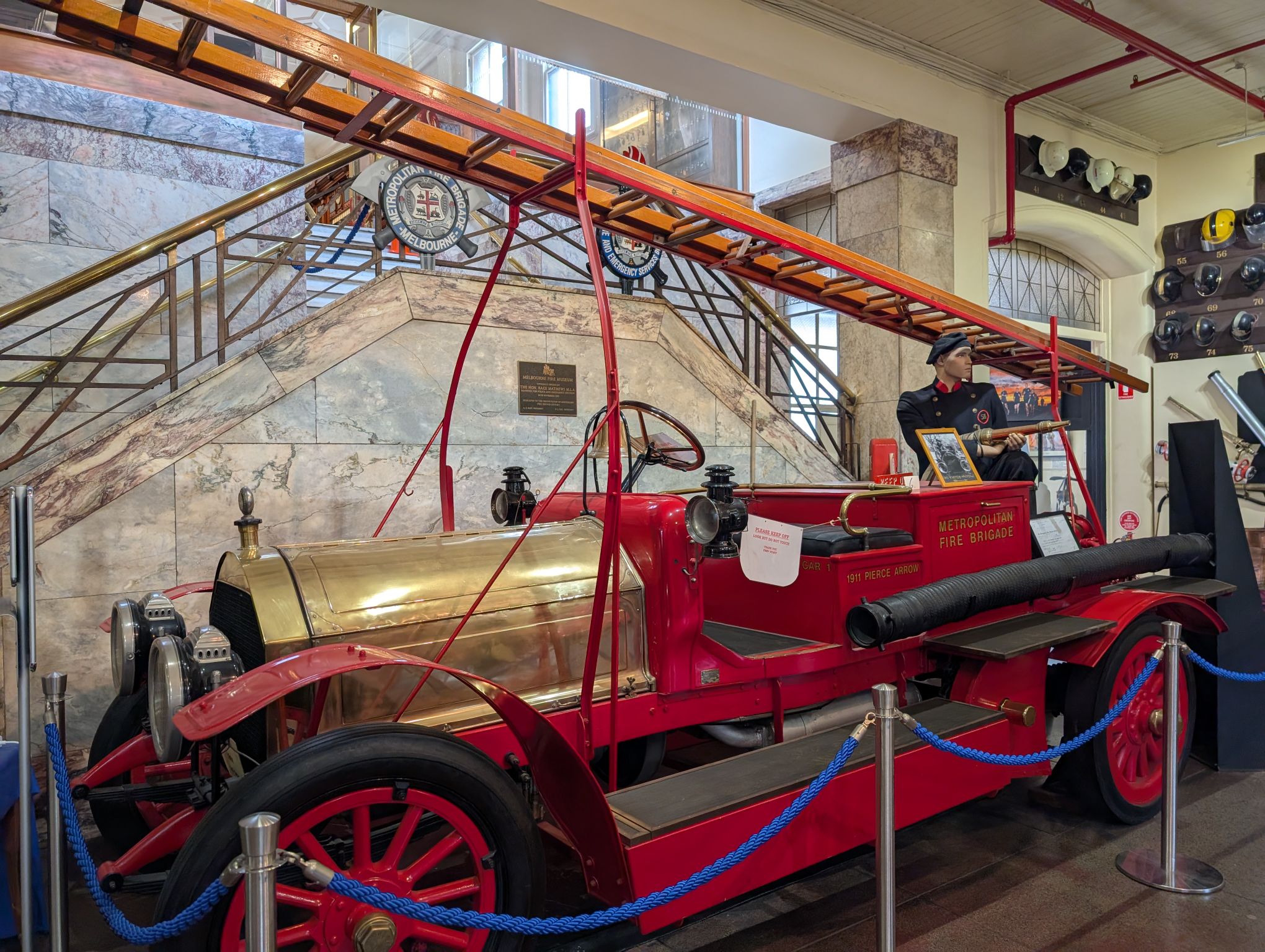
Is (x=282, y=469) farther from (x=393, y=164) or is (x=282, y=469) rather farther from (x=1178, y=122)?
(x=1178, y=122)

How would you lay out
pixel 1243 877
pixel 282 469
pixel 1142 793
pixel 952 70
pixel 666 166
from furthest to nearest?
pixel 666 166 < pixel 952 70 < pixel 282 469 < pixel 1142 793 < pixel 1243 877

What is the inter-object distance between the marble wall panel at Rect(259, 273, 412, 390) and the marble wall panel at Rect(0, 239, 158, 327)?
225 centimetres

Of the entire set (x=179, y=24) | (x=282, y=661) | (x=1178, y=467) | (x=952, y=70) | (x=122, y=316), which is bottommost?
(x=282, y=661)

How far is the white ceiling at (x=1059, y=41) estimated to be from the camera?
245 inches

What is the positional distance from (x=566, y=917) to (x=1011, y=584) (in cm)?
222

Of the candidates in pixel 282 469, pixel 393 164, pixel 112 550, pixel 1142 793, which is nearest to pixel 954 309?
pixel 1142 793

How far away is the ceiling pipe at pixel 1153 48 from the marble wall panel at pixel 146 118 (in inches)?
242

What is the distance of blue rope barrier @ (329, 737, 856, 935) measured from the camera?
1596 mm

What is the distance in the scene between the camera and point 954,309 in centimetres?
352

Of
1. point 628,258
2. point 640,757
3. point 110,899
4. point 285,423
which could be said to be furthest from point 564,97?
point 110,899

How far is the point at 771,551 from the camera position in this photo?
9.33ft

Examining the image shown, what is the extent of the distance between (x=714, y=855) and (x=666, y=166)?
10.1 metres

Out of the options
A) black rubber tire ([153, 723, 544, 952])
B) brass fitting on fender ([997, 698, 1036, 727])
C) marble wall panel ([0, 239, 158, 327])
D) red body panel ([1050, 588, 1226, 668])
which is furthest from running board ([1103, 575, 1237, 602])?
marble wall panel ([0, 239, 158, 327])

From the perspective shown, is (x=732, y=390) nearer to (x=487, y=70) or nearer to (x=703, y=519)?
(x=703, y=519)
